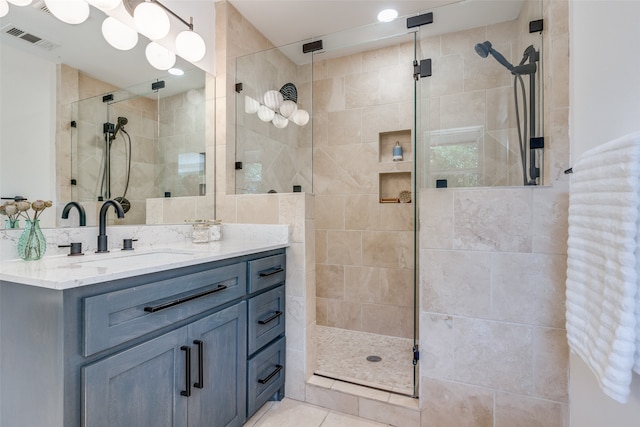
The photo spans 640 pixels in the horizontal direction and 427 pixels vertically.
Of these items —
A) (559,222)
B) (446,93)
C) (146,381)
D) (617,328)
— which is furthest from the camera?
(446,93)

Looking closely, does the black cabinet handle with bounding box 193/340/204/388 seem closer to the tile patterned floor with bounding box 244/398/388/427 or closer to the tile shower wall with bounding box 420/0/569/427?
the tile patterned floor with bounding box 244/398/388/427

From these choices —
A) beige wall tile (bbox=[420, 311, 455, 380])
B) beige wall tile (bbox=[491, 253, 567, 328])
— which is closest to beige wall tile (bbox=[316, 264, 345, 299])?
beige wall tile (bbox=[420, 311, 455, 380])

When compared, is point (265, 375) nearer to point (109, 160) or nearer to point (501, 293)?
point (501, 293)

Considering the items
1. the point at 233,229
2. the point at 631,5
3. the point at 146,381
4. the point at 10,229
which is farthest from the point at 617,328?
the point at 10,229

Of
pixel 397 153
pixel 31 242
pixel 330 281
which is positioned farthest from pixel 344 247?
pixel 31 242

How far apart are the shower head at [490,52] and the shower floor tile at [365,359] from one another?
73.4 inches

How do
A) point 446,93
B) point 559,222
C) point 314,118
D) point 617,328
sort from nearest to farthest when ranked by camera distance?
point 617,328, point 559,222, point 446,93, point 314,118

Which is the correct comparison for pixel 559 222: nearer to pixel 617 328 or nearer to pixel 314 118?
→ pixel 617 328

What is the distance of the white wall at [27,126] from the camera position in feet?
3.68

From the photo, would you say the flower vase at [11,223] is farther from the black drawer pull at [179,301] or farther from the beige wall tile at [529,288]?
the beige wall tile at [529,288]

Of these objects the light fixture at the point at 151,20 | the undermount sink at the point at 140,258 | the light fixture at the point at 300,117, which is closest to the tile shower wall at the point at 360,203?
the light fixture at the point at 300,117

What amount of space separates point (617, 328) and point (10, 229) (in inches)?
76.3

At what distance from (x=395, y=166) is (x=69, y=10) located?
2.22m

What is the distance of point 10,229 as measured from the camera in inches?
44.4
